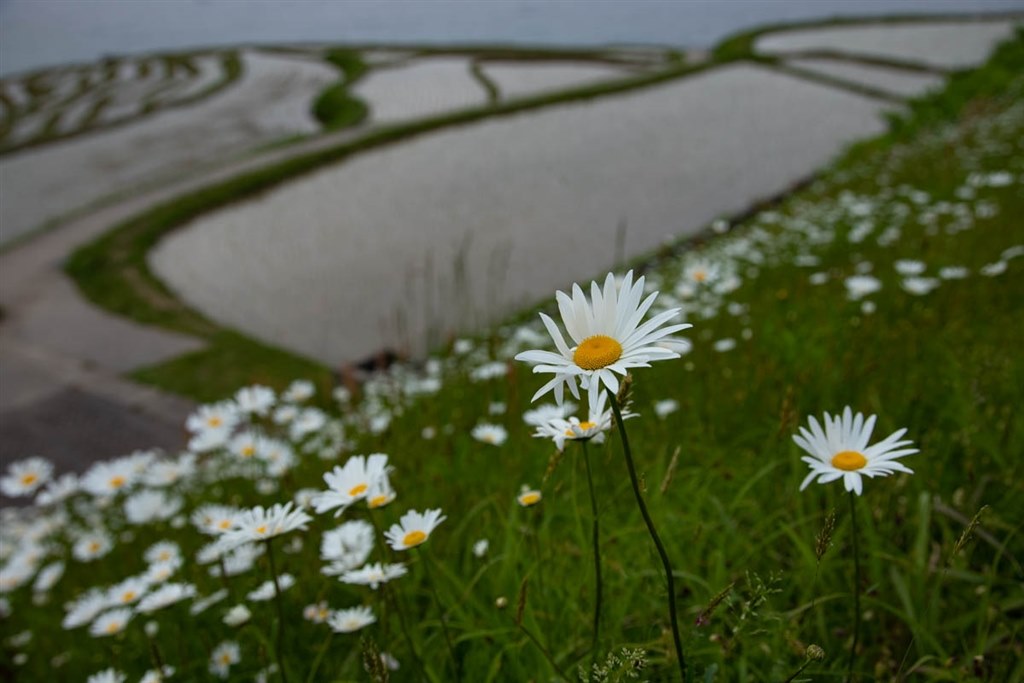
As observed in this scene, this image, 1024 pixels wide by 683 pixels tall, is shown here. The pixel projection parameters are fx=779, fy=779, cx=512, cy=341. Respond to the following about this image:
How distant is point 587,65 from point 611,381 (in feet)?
67.9

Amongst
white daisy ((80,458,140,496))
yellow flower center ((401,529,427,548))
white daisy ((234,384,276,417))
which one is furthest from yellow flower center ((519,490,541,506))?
white daisy ((80,458,140,496))

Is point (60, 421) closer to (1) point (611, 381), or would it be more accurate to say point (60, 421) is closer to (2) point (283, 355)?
(2) point (283, 355)

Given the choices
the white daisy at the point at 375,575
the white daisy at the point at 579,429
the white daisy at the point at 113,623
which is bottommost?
the white daisy at the point at 113,623

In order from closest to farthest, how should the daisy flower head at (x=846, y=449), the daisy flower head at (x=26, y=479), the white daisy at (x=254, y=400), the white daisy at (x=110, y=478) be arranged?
the daisy flower head at (x=846, y=449) → the white daisy at (x=254, y=400) → the white daisy at (x=110, y=478) → the daisy flower head at (x=26, y=479)

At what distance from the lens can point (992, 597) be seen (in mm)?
1235

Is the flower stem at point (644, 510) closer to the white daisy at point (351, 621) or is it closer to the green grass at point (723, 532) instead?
the green grass at point (723, 532)

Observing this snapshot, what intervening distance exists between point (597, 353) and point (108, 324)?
6.69m

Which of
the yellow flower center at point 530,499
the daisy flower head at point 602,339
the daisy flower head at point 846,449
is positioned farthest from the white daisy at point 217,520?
the daisy flower head at point 846,449

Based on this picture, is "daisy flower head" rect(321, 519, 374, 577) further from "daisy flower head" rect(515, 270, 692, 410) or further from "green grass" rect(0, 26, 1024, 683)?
"daisy flower head" rect(515, 270, 692, 410)

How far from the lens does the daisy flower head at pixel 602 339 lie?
0.64 metres

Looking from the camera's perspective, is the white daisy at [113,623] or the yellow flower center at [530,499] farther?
the white daisy at [113,623]

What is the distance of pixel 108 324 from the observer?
6430mm

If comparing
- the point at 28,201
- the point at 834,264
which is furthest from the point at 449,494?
the point at 28,201

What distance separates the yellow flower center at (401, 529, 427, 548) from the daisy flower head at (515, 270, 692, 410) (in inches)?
11.9
